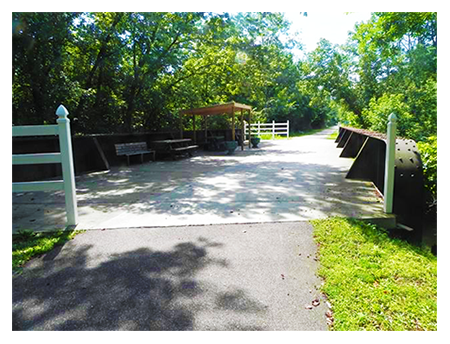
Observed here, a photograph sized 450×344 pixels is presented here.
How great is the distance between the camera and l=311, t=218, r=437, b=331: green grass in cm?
188

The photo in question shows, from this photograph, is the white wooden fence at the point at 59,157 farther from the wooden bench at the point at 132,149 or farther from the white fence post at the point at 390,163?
the wooden bench at the point at 132,149

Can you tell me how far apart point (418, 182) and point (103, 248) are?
3.85 m

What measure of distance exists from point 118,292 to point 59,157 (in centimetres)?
199

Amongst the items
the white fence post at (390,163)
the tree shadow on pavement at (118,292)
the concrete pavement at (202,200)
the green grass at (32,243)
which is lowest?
the tree shadow on pavement at (118,292)

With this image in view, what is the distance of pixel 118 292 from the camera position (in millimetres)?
2221

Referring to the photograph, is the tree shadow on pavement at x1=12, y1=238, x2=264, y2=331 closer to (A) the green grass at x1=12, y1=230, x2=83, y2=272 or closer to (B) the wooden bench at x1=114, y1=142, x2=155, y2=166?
(A) the green grass at x1=12, y1=230, x2=83, y2=272

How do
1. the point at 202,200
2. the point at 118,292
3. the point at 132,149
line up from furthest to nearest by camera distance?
the point at 132,149, the point at 202,200, the point at 118,292

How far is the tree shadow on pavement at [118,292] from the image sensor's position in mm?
1914

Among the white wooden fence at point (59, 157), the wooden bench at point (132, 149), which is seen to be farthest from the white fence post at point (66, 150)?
the wooden bench at point (132, 149)

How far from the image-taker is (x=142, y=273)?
2494 millimetres

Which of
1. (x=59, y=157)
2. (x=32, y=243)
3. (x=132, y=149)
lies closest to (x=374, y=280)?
(x=32, y=243)

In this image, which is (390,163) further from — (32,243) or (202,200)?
(32,243)

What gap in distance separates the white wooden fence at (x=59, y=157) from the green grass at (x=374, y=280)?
2.92m

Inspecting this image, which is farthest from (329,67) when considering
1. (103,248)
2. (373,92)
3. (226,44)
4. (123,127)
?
(103,248)
